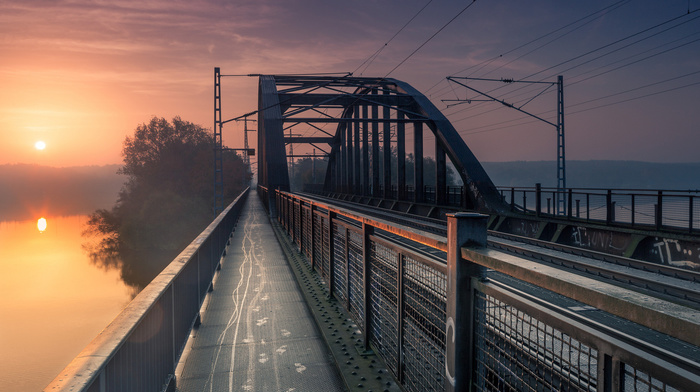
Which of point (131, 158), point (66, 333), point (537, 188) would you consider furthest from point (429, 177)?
point (537, 188)

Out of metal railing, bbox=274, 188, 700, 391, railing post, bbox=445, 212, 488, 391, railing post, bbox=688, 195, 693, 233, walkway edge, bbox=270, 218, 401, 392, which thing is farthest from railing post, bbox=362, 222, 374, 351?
railing post, bbox=688, 195, 693, 233

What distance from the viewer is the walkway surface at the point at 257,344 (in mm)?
4070

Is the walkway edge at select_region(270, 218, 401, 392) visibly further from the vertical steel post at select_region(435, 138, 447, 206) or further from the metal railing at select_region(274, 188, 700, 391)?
the vertical steel post at select_region(435, 138, 447, 206)

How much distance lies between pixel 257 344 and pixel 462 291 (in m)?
3.10

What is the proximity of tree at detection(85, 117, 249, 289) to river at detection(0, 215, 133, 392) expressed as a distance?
11.4ft

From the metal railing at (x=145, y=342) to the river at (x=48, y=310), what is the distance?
21235 millimetres

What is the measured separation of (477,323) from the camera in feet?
8.17

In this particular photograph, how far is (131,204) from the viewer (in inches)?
2766

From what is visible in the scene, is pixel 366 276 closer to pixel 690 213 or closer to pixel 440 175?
pixel 690 213

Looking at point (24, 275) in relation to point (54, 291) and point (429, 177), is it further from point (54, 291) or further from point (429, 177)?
point (429, 177)

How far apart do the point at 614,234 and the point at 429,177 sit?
11417 centimetres

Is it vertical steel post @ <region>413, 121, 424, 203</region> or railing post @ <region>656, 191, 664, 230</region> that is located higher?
vertical steel post @ <region>413, 121, 424, 203</region>

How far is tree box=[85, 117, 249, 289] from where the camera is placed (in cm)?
6094

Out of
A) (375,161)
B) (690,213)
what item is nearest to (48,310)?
(375,161)
